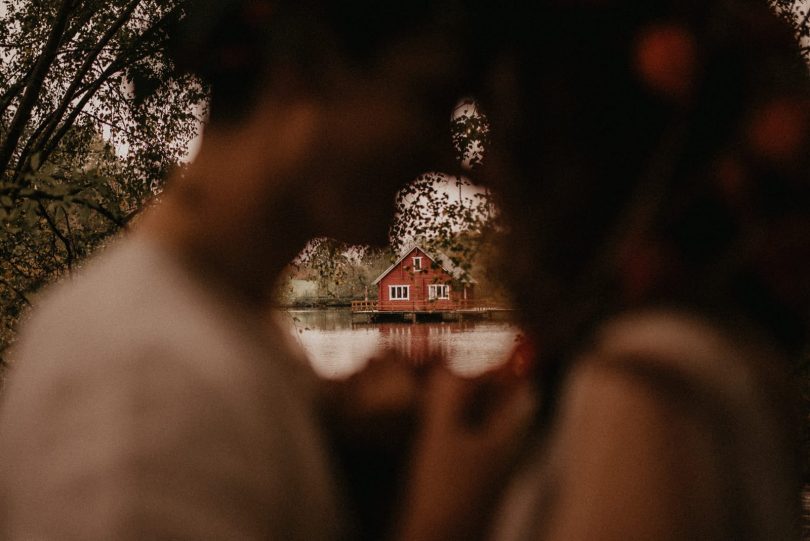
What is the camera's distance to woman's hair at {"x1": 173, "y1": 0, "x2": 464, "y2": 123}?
0.30 meters

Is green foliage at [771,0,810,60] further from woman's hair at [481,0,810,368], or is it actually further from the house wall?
the house wall

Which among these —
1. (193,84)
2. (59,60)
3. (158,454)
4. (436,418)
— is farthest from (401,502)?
(59,60)

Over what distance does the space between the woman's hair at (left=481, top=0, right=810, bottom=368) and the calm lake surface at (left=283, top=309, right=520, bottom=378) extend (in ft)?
0.31

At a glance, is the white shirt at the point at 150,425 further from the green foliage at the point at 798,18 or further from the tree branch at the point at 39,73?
the tree branch at the point at 39,73

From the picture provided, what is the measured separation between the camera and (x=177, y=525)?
0.23 m

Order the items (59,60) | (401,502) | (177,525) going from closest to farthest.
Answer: (177,525)
(401,502)
(59,60)

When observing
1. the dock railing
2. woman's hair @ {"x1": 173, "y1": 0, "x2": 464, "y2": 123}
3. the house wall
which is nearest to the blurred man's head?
woman's hair @ {"x1": 173, "y1": 0, "x2": 464, "y2": 123}

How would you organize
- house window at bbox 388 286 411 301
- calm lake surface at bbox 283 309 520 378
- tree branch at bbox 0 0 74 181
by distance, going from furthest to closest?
house window at bbox 388 286 411 301, tree branch at bbox 0 0 74 181, calm lake surface at bbox 283 309 520 378

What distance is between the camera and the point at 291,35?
0.97 ft

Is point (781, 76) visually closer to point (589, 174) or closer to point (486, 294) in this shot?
point (589, 174)

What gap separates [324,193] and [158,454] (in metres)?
0.15

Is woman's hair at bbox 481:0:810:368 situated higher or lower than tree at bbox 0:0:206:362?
lower

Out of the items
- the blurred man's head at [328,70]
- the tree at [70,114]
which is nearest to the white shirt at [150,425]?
the blurred man's head at [328,70]

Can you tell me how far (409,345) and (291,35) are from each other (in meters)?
0.37
